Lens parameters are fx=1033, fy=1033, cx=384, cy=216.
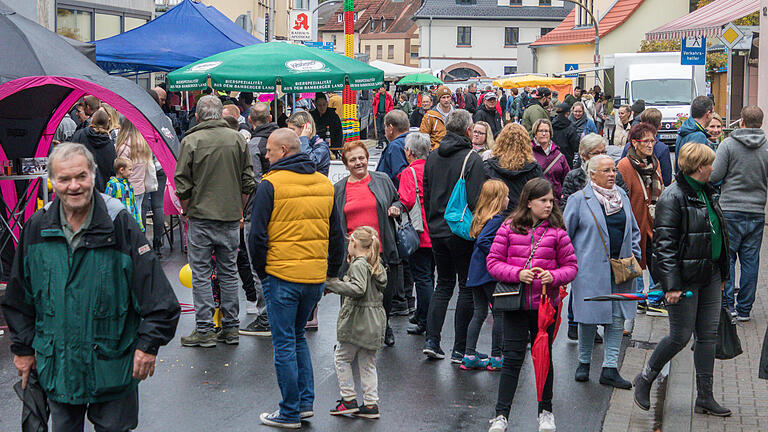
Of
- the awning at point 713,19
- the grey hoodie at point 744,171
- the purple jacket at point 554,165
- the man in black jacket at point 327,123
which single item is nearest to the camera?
the grey hoodie at point 744,171

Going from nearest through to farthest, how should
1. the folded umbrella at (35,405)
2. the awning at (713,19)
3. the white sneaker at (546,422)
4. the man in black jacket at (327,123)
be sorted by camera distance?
the folded umbrella at (35,405)
the white sneaker at (546,422)
the man in black jacket at (327,123)
the awning at (713,19)

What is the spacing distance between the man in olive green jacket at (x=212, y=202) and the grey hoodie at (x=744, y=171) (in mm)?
4310

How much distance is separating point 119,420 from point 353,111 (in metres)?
14.5

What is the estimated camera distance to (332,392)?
7.56 meters

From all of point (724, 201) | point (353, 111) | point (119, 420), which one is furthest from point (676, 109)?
point (119, 420)

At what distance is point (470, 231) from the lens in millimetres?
7801

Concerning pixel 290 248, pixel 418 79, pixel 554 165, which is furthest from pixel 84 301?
pixel 418 79

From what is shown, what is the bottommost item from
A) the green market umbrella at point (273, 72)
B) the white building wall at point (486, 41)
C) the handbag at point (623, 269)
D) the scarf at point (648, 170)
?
the handbag at point (623, 269)

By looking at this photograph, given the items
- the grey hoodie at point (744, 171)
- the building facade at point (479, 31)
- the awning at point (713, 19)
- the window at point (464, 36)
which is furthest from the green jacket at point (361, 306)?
the window at point (464, 36)

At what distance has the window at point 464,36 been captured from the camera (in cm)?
9744

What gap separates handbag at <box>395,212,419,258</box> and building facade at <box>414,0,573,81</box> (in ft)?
291

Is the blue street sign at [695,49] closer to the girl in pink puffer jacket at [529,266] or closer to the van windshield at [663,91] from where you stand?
the van windshield at [663,91]

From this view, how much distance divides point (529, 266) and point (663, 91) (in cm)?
2816

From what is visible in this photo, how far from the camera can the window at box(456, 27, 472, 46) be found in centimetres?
9744
